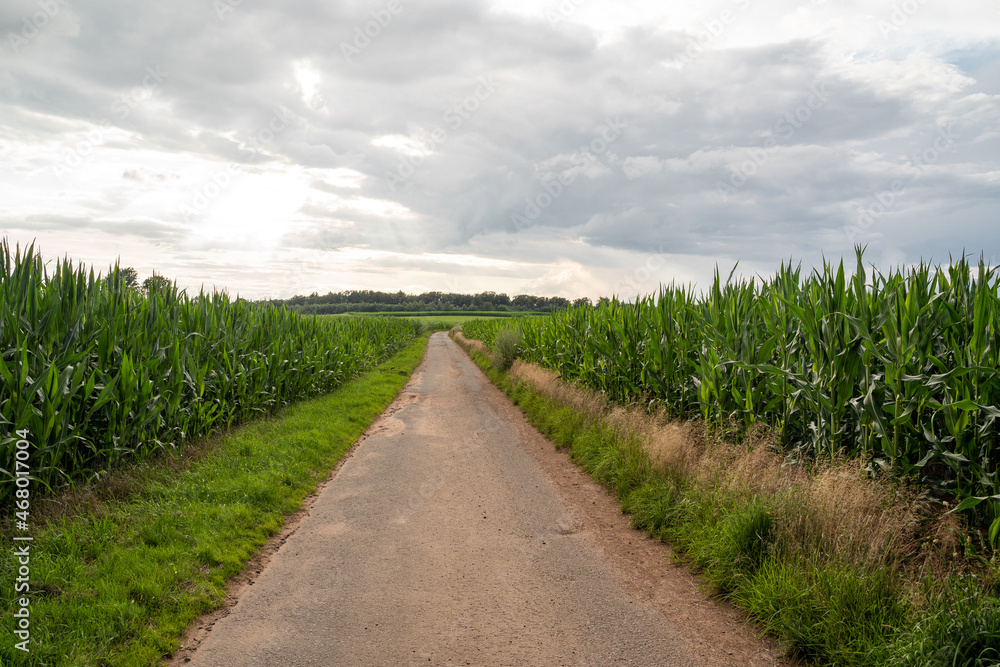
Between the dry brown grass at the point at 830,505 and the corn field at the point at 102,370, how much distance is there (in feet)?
23.9

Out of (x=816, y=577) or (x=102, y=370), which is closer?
(x=816, y=577)

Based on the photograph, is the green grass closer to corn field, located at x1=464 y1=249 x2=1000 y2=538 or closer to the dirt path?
the dirt path

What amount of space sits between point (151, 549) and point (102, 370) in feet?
9.77

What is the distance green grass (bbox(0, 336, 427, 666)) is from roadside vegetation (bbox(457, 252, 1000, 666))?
4587 mm

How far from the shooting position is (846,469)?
5254mm

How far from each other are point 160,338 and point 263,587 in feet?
17.3

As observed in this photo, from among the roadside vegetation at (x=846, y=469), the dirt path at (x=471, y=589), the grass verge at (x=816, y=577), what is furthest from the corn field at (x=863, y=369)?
the dirt path at (x=471, y=589)

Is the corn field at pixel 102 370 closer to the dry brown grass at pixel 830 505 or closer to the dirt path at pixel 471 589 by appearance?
the dirt path at pixel 471 589

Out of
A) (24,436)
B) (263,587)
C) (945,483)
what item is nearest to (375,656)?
(263,587)

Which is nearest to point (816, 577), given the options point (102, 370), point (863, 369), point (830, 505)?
point (830, 505)

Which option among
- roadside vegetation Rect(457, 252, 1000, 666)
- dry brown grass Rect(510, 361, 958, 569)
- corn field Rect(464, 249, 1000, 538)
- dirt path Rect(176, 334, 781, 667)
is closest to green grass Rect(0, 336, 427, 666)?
dirt path Rect(176, 334, 781, 667)

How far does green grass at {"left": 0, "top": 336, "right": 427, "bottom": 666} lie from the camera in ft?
12.6

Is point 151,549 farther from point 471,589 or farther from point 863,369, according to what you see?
point 863,369

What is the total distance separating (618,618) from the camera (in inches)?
171
